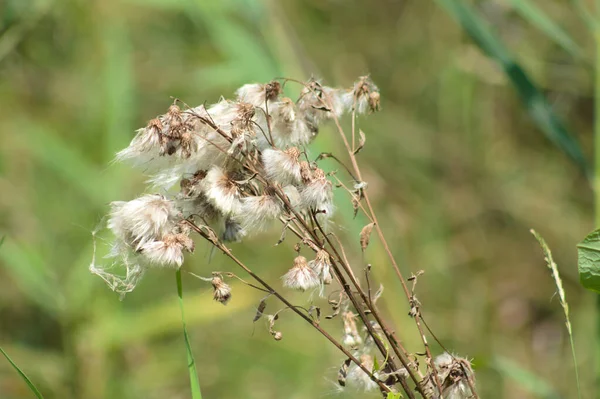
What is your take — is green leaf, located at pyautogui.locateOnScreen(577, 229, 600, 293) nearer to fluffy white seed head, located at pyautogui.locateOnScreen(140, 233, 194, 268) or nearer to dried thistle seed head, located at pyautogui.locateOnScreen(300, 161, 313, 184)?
dried thistle seed head, located at pyautogui.locateOnScreen(300, 161, 313, 184)

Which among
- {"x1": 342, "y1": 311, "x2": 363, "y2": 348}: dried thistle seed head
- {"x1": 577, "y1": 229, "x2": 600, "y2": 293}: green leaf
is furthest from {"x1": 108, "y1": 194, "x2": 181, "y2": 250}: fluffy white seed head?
{"x1": 577, "y1": 229, "x2": 600, "y2": 293}: green leaf

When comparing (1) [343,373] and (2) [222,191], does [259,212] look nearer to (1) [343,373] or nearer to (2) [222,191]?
(2) [222,191]

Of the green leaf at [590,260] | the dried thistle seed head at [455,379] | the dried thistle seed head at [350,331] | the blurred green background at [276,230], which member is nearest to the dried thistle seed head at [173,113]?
the dried thistle seed head at [350,331]

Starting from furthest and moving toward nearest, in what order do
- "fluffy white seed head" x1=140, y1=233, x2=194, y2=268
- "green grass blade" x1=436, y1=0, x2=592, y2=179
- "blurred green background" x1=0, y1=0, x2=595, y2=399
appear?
"blurred green background" x1=0, y1=0, x2=595, y2=399 → "green grass blade" x1=436, y1=0, x2=592, y2=179 → "fluffy white seed head" x1=140, y1=233, x2=194, y2=268

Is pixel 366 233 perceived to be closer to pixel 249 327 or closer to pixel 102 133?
pixel 102 133

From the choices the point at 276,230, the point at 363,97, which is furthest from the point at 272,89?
the point at 276,230

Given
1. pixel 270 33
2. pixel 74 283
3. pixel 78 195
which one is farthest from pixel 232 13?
pixel 74 283

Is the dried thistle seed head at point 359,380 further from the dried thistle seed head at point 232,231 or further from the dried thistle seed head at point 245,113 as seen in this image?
the dried thistle seed head at point 245,113
